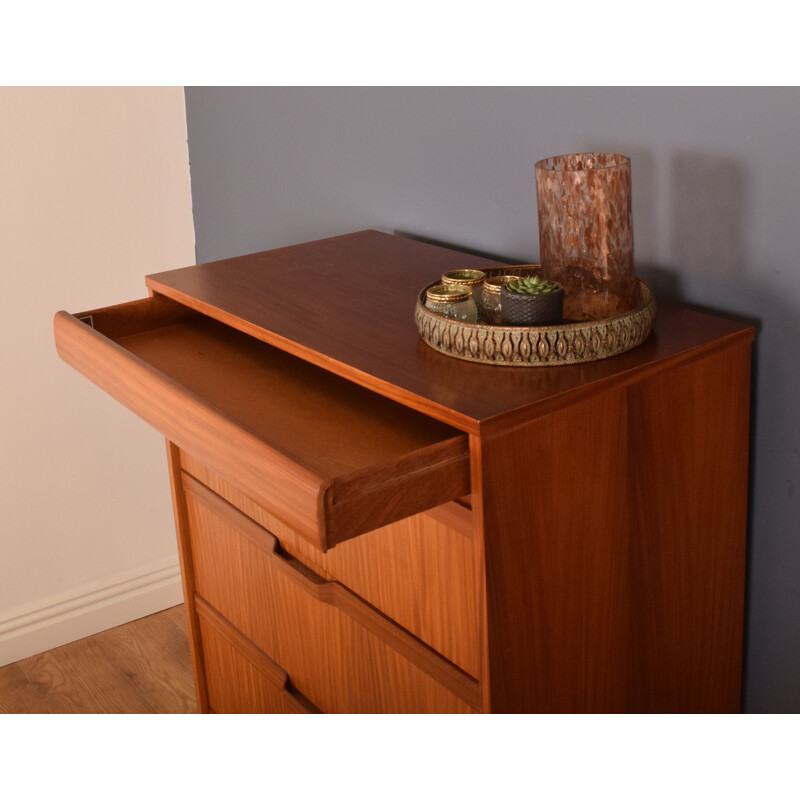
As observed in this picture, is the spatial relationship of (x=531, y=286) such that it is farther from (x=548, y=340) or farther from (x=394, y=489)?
(x=394, y=489)

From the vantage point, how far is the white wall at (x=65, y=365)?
6.51 ft

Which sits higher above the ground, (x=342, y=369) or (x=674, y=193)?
(x=674, y=193)

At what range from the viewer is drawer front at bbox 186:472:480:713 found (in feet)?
3.79

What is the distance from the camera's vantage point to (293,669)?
1.43 m

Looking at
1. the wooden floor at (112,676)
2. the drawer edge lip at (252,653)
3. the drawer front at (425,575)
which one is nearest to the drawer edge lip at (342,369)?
the drawer front at (425,575)

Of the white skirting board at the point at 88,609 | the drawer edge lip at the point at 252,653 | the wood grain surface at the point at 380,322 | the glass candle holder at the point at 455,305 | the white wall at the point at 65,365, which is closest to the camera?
the wood grain surface at the point at 380,322

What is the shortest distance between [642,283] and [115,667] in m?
1.49

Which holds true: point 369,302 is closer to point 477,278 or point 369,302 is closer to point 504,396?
point 477,278

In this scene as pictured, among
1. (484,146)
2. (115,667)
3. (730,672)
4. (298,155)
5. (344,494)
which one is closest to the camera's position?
(344,494)

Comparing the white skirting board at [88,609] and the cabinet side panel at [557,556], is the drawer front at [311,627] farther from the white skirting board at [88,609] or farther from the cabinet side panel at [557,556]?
the white skirting board at [88,609]

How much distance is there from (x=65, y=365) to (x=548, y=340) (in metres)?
1.34

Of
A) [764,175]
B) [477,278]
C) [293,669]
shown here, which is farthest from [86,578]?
[764,175]

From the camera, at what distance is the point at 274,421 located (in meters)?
1.14

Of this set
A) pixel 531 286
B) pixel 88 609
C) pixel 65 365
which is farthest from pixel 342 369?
pixel 88 609
